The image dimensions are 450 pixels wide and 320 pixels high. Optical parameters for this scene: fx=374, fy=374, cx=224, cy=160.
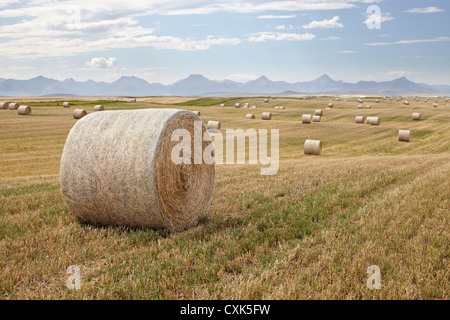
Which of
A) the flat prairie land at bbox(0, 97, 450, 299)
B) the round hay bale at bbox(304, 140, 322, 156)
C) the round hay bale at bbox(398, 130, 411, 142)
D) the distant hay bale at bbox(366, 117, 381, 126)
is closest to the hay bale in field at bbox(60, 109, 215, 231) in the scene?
the flat prairie land at bbox(0, 97, 450, 299)

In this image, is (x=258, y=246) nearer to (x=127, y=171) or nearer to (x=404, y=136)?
(x=127, y=171)

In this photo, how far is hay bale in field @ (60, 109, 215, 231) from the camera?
22.5 ft

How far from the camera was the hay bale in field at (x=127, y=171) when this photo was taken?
6.84 metres

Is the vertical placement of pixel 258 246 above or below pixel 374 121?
below

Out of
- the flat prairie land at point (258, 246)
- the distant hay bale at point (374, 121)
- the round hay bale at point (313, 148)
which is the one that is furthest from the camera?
the distant hay bale at point (374, 121)

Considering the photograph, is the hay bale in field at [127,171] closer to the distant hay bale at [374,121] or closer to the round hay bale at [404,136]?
the round hay bale at [404,136]

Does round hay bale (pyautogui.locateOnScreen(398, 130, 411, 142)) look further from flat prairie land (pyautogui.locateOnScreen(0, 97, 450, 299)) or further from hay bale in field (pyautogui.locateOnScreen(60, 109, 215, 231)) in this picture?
hay bale in field (pyautogui.locateOnScreen(60, 109, 215, 231))

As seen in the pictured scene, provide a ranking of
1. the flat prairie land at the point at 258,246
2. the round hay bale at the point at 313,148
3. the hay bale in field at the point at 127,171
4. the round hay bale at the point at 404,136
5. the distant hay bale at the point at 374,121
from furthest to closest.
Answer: the distant hay bale at the point at 374,121 → the round hay bale at the point at 404,136 → the round hay bale at the point at 313,148 → the hay bale in field at the point at 127,171 → the flat prairie land at the point at 258,246

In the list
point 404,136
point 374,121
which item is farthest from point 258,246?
point 374,121

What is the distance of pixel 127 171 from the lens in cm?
683

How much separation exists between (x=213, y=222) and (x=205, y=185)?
1.04m

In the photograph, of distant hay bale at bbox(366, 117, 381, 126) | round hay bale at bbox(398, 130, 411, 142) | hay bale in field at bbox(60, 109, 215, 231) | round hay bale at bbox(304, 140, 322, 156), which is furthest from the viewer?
distant hay bale at bbox(366, 117, 381, 126)

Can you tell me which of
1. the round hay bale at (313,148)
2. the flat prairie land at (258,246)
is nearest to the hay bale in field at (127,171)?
the flat prairie land at (258,246)

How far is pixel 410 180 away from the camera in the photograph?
11.4 meters
